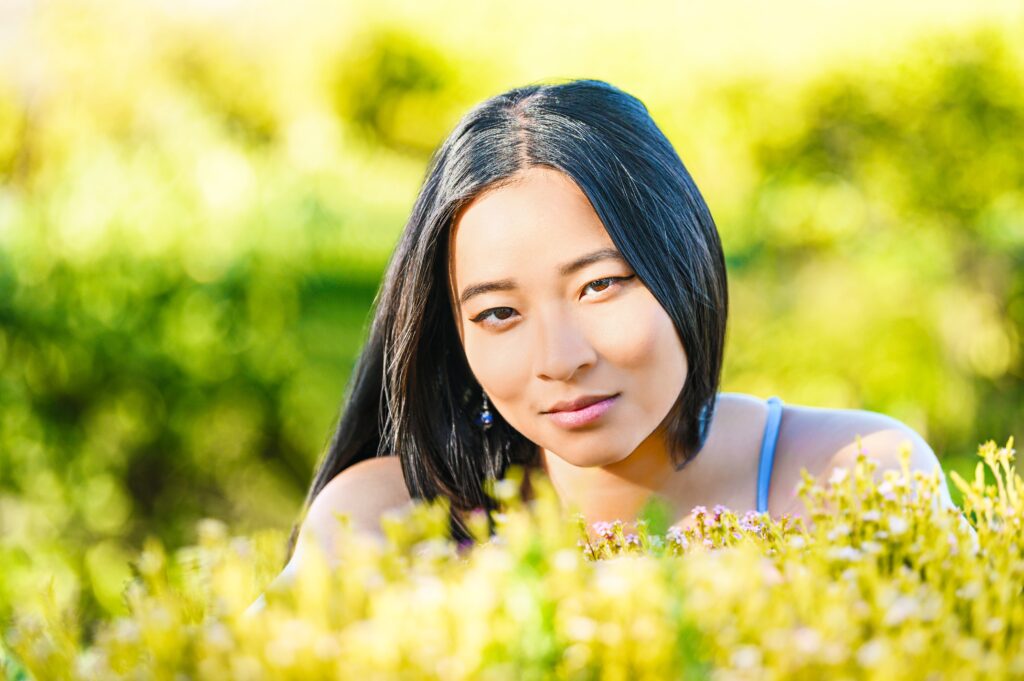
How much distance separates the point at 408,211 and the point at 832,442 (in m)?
3.64

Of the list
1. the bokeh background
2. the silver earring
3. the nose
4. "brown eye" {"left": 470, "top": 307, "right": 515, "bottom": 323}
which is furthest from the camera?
the bokeh background

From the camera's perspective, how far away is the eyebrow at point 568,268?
2.22m

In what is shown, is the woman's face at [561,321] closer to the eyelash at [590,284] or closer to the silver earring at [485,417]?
the eyelash at [590,284]

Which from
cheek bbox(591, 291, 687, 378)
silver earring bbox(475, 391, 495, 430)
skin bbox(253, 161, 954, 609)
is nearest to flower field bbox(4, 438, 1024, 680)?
skin bbox(253, 161, 954, 609)

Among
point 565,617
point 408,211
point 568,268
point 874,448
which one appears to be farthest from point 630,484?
point 408,211

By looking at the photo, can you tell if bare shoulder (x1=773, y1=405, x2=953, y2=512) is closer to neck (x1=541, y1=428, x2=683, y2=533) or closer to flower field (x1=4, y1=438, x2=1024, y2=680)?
neck (x1=541, y1=428, x2=683, y2=533)

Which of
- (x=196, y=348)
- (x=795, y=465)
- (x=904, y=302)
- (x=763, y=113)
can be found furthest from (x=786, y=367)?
(x=795, y=465)

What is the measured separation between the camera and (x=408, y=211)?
5.93 meters

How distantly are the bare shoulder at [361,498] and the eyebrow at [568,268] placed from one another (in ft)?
1.85

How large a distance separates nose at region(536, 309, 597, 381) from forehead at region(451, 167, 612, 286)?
0.11m

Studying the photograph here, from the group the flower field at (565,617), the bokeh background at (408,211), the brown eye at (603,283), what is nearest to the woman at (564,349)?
the brown eye at (603,283)

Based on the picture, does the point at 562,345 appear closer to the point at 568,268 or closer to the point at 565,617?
the point at 568,268

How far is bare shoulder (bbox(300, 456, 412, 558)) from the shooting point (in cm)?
252

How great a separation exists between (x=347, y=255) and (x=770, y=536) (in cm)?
383
